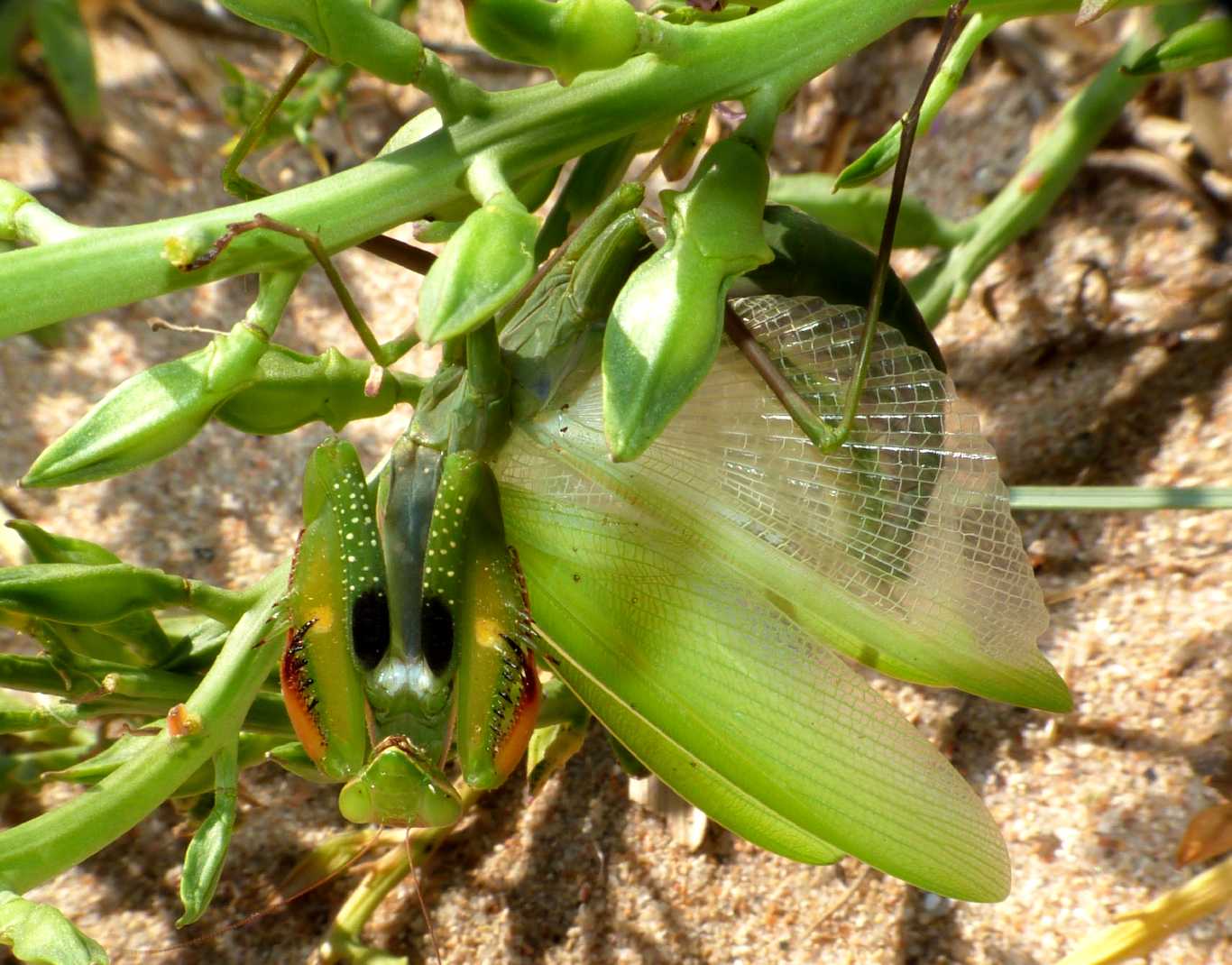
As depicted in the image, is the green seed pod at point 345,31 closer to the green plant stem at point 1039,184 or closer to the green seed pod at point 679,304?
the green seed pod at point 679,304

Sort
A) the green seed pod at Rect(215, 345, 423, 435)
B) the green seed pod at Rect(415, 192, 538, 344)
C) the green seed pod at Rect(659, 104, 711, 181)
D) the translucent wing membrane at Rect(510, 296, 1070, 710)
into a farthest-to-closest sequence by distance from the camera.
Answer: the green seed pod at Rect(659, 104, 711, 181), the translucent wing membrane at Rect(510, 296, 1070, 710), the green seed pod at Rect(215, 345, 423, 435), the green seed pod at Rect(415, 192, 538, 344)

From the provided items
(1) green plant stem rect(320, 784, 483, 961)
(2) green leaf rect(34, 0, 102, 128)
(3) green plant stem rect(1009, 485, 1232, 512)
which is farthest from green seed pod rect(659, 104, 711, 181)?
(2) green leaf rect(34, 0, 102, 128)

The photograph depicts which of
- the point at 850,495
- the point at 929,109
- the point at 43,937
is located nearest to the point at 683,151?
the point at 929,109

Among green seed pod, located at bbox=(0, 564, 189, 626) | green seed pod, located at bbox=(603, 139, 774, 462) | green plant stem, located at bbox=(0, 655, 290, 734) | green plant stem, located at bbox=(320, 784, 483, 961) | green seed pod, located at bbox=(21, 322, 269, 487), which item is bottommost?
green plant stem, located at bbox=(320, 784, 483, 961)

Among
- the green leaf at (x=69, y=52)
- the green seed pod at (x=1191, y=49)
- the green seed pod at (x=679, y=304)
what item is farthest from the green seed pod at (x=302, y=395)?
the green leaf at (x=69, y=52)

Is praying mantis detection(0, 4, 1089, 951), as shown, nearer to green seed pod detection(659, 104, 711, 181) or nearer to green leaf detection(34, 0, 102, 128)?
green seed pod detection(659, 104, 711, 181)

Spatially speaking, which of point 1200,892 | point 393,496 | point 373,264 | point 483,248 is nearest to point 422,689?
point 393,496
